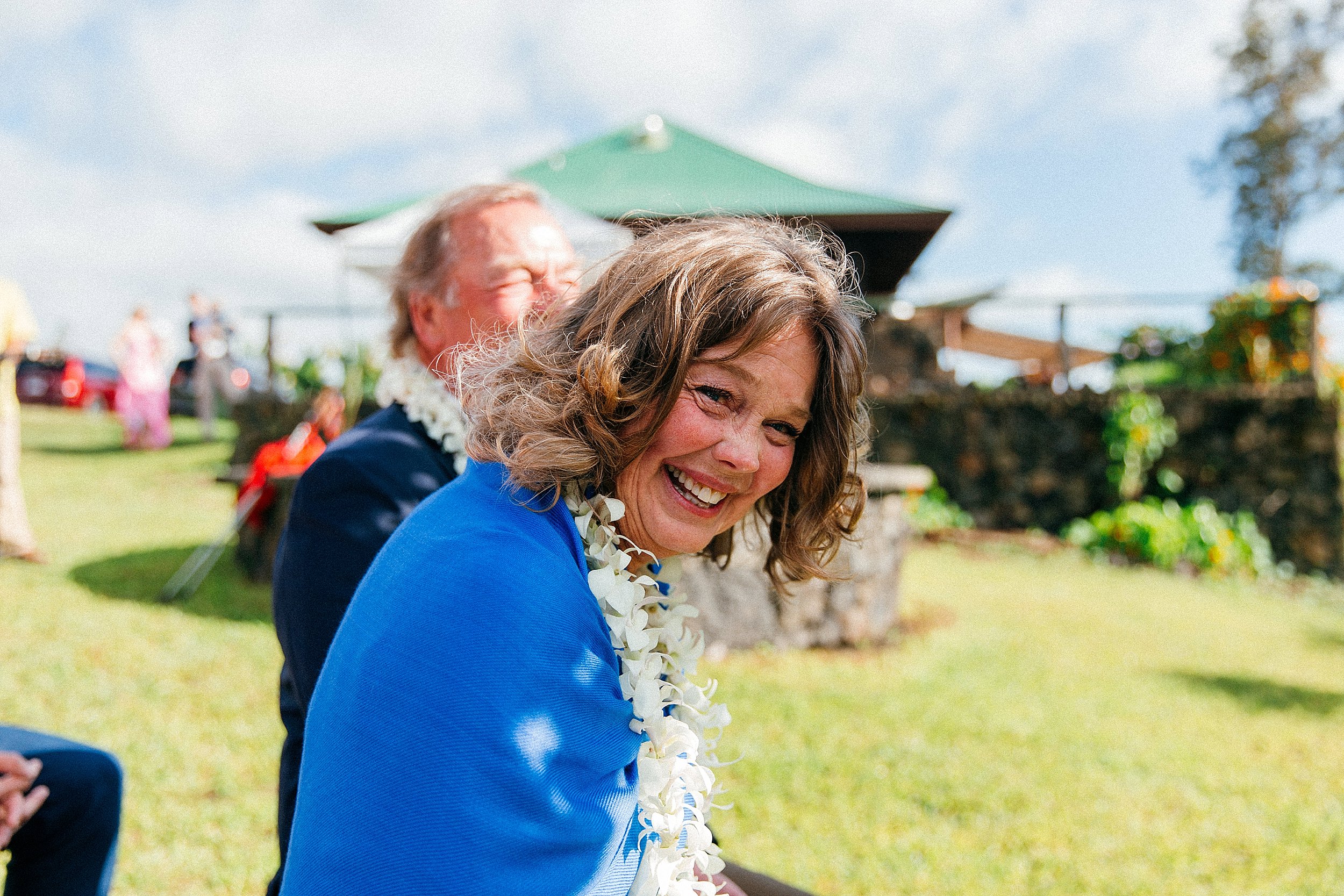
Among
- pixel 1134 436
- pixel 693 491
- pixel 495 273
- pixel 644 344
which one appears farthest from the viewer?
pixel 1134 436

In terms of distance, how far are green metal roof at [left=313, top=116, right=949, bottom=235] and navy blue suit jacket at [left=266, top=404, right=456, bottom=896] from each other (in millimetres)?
4196

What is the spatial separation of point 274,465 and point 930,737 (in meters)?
4.55

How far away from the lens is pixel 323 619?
1.65m

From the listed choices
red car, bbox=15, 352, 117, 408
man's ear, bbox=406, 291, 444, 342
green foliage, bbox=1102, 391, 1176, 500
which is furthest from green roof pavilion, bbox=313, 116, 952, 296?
red car, bbox=15, 352, 117, 408

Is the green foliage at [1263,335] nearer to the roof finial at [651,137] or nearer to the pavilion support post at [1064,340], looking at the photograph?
the pavilion support post at [1064,340]

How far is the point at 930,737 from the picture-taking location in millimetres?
4418

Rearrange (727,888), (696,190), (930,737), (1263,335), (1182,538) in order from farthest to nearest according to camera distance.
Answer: (1263,335) → (1182,538) → (696,190) → (930,737) → (727,888)

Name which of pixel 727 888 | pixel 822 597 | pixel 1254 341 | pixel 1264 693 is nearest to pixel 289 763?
pixel 727 888

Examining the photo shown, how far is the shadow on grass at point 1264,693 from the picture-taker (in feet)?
17.1

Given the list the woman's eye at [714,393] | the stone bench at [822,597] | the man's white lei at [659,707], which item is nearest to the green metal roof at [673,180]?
the stone bench at [822,597]

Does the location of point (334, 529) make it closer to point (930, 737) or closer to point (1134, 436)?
point (930, 737)

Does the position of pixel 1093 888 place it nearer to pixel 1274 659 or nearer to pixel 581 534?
pixel 581 534

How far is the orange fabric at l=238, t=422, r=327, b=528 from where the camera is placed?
20.2 feet

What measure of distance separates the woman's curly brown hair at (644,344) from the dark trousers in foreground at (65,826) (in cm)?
116
